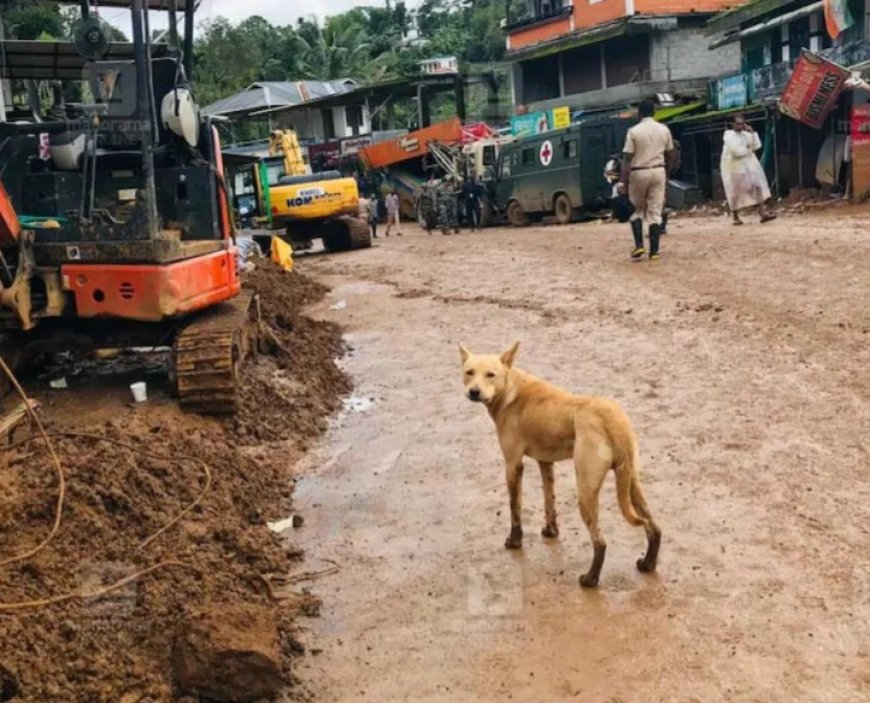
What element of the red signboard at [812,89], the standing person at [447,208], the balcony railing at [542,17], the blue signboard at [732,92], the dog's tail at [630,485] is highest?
→ the balcony railing at [542,17]

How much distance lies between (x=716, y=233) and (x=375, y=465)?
11684 mm

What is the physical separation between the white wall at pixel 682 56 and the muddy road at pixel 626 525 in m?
29.0

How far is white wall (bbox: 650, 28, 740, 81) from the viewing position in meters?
37.9

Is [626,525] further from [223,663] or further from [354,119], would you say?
[354,119]

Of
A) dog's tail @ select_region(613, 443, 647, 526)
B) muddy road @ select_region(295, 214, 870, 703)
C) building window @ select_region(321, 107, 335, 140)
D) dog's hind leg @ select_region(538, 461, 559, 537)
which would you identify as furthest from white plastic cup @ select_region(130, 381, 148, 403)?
building window @ select_region(321, 107, 335, 140)

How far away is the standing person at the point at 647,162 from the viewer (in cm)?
1288

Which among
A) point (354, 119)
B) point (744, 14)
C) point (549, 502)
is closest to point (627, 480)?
point (549, 502)

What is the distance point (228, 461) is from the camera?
6.10 meters

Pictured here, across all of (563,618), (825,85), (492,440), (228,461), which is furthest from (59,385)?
(825,85)

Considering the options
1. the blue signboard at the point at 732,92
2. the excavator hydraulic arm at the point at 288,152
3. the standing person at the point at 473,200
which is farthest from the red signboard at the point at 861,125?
the excavator hydraulic arm at the point at 288,152

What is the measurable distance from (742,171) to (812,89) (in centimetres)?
494

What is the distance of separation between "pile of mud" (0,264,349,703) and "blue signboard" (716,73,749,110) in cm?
2142

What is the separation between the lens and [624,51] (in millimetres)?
39406

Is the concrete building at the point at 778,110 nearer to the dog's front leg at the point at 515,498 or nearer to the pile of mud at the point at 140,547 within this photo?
the pile of mud at the point at 140,547
